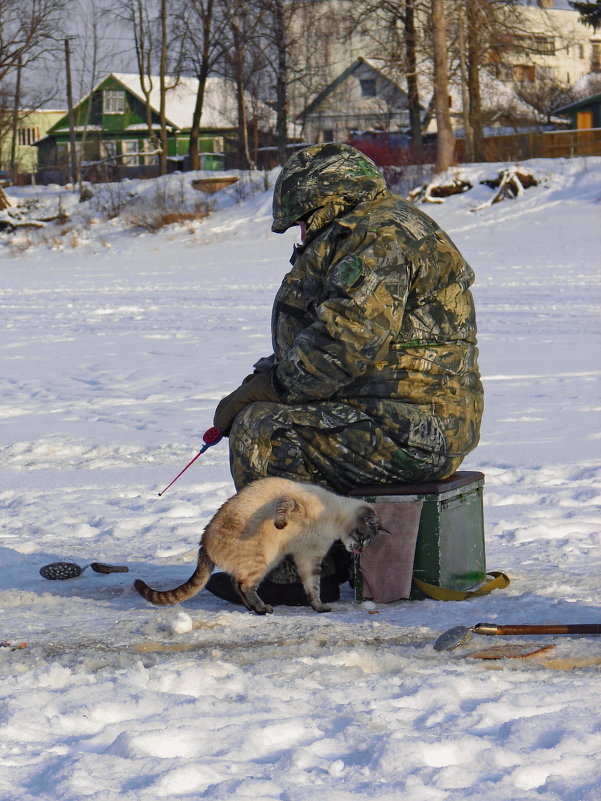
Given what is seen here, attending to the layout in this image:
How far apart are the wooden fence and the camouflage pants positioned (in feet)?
87.8

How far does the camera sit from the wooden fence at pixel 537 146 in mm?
29562

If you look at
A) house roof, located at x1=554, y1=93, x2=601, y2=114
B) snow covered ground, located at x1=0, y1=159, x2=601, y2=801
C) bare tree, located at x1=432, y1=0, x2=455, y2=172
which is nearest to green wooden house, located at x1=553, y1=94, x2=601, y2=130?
house roof, located at x1=554, y1=93, x2=601, y2=114

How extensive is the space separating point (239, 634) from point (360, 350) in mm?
1042

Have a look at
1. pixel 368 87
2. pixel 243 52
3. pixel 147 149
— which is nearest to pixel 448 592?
pixel 243 52

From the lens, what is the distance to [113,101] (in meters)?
56.0

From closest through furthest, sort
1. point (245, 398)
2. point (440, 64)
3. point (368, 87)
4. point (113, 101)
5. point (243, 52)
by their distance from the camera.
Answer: point (245, 398), point (440, 64), point (243, 52), point (368, 87), point (113, 101)

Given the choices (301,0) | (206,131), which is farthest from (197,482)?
(206,131)

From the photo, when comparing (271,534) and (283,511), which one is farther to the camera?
(271,534)

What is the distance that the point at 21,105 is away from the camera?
2010 inches

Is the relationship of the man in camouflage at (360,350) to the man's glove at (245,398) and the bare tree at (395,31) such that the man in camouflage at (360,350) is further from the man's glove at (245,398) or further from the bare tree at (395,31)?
the bare tree at (395,31)

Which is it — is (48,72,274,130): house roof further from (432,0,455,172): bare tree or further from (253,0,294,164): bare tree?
(432,0,455,172): bare tree

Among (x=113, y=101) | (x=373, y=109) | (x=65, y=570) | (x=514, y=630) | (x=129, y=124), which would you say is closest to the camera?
(x=514, y=630)

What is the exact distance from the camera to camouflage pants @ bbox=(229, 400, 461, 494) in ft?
12.6

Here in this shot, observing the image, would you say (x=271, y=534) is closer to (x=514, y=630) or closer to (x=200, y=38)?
(x=514, y=630)
